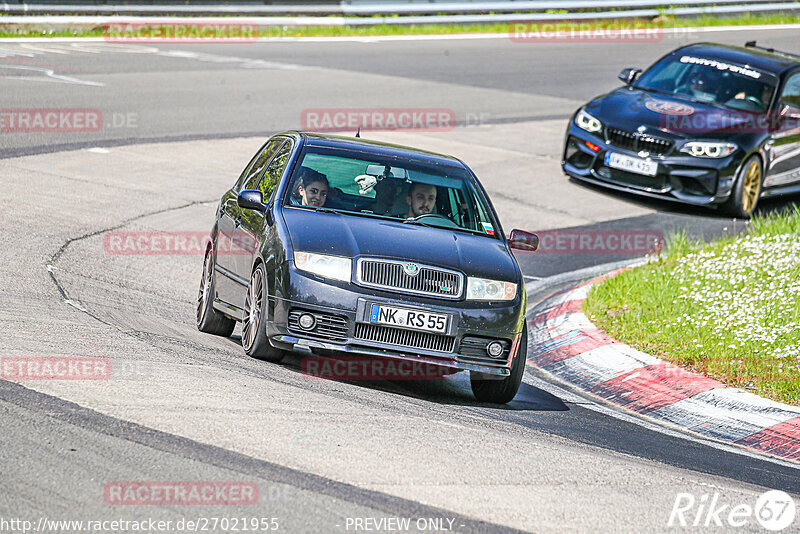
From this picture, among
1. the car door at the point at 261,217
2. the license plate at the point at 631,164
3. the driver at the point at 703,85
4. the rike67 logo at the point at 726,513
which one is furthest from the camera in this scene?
the driver at the point at 703,85

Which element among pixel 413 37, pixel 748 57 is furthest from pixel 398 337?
pixel 413 37

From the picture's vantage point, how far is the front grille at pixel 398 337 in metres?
6.97

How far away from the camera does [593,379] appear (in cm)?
865

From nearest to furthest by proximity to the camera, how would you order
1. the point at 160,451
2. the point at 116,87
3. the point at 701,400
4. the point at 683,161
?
the point at 160,451, the point at 701,400, the point at 683,161, the point at 116,87

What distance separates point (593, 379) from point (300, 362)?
7.47 feet

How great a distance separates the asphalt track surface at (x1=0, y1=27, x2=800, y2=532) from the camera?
15.9ft

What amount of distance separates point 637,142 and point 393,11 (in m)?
15.6

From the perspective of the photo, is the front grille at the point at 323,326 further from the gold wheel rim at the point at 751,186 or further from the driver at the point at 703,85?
the driver at the point at 703,85

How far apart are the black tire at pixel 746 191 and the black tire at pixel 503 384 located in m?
7.92

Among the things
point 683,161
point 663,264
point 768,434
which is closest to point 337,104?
point 683,161

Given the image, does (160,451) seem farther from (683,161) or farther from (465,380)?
(683,161)

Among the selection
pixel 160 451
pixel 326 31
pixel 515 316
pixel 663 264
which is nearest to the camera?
pixel 160 451

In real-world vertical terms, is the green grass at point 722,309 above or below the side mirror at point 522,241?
below

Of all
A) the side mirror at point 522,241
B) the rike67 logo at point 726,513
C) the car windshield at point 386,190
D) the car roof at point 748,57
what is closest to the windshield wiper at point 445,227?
the car windshield at point 386,190
